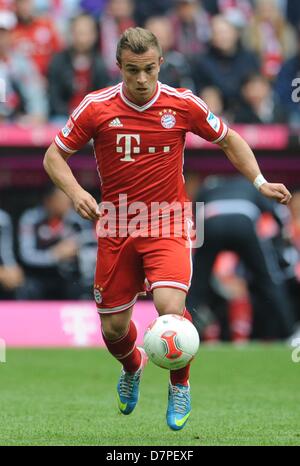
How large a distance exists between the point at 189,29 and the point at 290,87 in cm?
162

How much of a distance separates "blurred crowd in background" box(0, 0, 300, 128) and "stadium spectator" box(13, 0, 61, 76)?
0.01m

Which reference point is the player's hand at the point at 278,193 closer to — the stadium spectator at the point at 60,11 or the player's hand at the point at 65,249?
the player's hand at the point at 65,249

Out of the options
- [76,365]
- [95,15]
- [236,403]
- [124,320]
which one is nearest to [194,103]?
[124,320]

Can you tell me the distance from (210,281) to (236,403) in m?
4.84

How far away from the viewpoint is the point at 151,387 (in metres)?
9.50

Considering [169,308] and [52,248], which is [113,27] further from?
[169,308]

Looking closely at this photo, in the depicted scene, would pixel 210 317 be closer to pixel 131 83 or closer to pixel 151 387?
pixel 151 387

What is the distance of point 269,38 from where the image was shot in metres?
16.0

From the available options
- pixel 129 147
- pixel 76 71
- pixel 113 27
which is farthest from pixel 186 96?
pixel 113 27

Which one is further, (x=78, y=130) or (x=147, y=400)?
(x=147, y=400)

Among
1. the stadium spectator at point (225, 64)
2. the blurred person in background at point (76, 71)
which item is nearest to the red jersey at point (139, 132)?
the blurred person in background at point (76, 71)

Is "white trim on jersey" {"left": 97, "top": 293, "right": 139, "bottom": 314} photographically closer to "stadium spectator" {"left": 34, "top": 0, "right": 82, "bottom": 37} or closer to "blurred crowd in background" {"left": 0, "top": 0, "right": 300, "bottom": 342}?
"blurred crowd in background" {"left": 0, "top": 0, "right": 300, "bottom": 342}

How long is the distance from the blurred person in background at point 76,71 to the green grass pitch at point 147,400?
3.13m

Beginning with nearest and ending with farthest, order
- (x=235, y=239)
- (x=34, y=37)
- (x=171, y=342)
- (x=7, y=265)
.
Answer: (x=171, y=342), (x=235, y=239), (x=7, y=265), (x=34, y=37)
